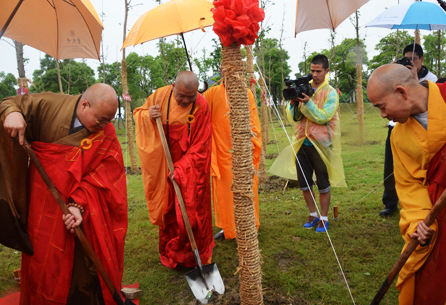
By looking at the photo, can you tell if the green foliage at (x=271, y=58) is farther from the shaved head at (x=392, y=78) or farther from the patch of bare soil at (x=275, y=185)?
the shaved head at (x=392, y=78)

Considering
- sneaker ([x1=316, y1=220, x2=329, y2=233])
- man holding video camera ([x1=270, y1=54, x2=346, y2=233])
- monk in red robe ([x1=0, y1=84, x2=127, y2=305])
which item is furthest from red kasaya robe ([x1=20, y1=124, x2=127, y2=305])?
sneaker ([x1=316, y1=220, x2=329, y2=233])

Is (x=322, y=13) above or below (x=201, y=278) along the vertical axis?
above

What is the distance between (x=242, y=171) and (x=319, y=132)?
7.38ft

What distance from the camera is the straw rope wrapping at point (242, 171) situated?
92.7 inches

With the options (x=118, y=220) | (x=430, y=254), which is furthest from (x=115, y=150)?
(x=430, y=254)

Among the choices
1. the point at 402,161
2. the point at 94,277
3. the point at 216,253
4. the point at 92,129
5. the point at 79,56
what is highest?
the point at 79,56

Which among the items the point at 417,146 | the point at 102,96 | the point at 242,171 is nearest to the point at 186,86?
the point at 102,96

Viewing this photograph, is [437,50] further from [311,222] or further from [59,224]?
[59,224]

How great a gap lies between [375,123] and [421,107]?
9792mm

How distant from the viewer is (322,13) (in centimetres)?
407

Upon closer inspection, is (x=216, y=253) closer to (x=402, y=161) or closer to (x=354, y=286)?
(x=354, y=286)

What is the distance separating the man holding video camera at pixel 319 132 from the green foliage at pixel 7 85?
93.2 feet

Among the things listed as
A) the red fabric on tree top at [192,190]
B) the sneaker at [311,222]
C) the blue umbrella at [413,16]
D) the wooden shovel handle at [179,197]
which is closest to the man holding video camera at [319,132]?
the sneaker at [311,222]

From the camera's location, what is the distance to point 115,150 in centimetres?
274
